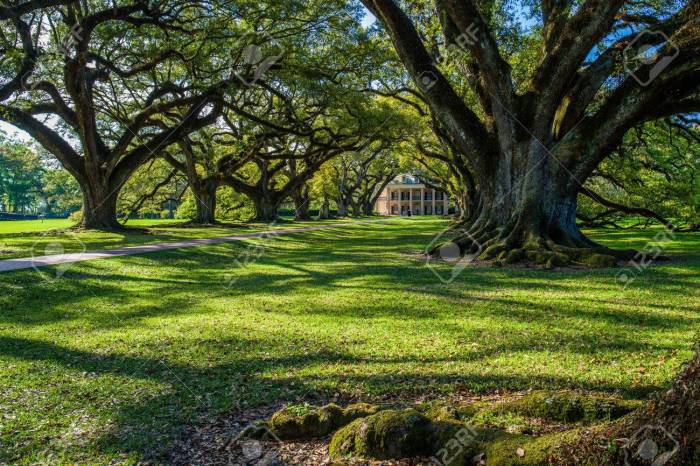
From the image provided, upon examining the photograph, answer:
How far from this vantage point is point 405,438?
9.45 ft

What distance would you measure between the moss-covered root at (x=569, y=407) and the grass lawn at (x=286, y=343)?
806 mm

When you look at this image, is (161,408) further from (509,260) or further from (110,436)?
(509,260)

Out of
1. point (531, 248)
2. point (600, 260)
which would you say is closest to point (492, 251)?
point (531, 248)

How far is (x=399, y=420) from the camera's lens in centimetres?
296

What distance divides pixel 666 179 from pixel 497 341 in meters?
23.0

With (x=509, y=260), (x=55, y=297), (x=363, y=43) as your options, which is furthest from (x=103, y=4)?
(x=509, y=260)

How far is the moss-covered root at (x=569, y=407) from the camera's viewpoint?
304cm

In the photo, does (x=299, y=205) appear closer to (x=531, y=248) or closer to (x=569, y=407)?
(x=531, y=248)

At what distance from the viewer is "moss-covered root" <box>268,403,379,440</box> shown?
11.0 feet

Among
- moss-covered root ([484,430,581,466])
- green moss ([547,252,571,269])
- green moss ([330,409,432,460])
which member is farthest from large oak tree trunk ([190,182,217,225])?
moss-covered root ([484,430,581,466])

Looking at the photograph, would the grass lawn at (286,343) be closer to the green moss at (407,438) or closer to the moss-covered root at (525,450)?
the green moss at (407,438)

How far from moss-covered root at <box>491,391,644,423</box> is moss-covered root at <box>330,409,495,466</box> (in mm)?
724

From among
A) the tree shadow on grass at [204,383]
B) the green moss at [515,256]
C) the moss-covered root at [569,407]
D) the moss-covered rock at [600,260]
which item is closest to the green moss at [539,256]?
the green moss at [515,256]

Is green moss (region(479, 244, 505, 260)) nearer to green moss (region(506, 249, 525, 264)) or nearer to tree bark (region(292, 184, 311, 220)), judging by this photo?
green moss (region(506, 249, 525, 264))
